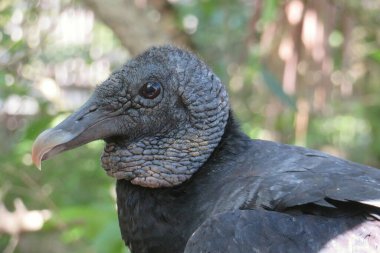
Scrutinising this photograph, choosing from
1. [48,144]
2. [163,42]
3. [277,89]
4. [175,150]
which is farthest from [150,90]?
[163,42]

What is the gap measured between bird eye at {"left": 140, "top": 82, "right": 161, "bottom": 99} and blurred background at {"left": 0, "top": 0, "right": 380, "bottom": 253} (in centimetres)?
103

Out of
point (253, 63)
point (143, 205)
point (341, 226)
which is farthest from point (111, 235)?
point (341, 226)

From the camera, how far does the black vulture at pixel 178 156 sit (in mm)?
2768

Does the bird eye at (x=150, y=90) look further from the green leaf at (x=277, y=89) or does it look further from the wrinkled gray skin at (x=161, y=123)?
the green leaf at (x=277, y=89)

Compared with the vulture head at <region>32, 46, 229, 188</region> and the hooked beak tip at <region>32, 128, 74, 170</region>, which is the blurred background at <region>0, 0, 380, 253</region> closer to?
the vulture head at <region>32, 46, 229, 188</region>

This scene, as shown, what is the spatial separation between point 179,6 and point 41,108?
1.57 m

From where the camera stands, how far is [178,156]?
3031 millimetres

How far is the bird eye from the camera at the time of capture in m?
3.04

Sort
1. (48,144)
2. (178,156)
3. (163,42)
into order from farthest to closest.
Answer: (163,42) → (178,156) → (48,144)

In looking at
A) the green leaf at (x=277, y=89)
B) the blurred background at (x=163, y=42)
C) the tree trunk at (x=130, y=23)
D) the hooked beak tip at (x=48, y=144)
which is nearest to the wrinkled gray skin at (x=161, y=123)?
the hooked beak tip at (x=48, y=144)

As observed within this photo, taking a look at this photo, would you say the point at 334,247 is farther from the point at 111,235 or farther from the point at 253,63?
the point at 253,63

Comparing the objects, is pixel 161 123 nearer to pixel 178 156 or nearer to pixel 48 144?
pixel 178 156

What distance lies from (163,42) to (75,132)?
215 cm

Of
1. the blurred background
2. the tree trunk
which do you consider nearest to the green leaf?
the blurred background
